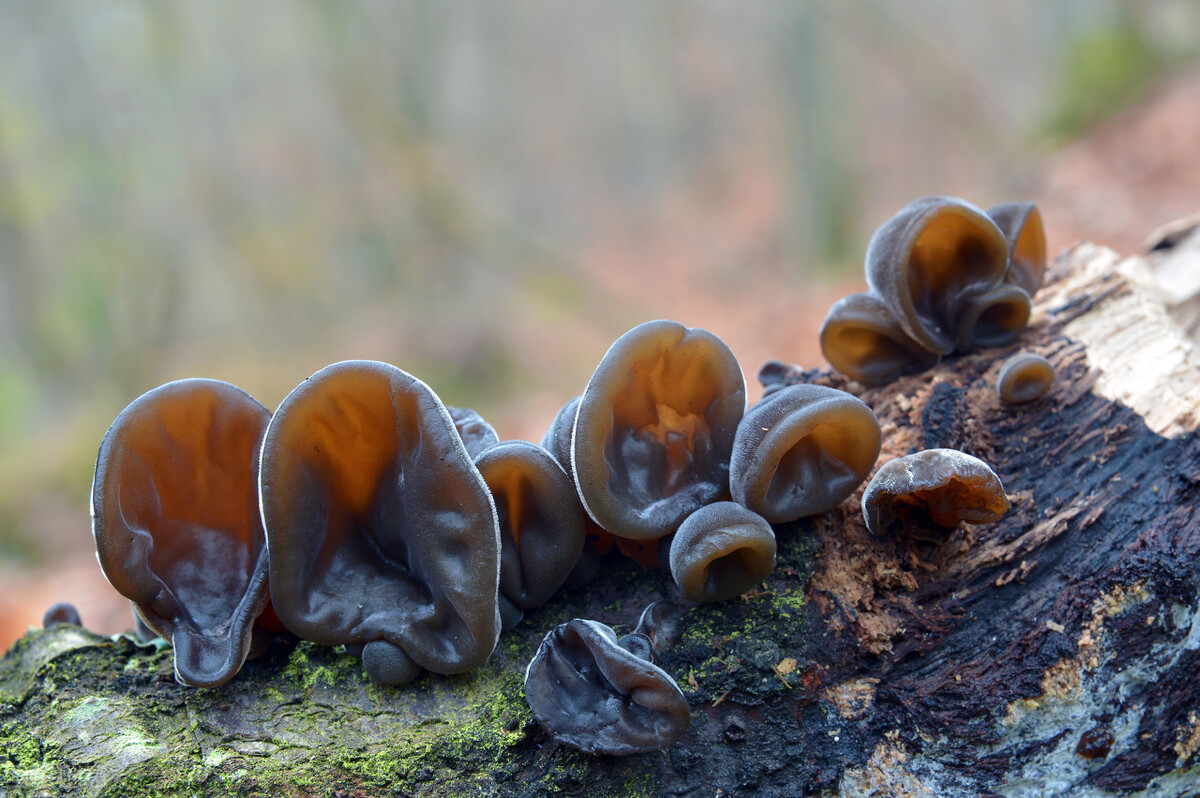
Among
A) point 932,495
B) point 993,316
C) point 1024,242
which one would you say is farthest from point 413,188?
point 932,495

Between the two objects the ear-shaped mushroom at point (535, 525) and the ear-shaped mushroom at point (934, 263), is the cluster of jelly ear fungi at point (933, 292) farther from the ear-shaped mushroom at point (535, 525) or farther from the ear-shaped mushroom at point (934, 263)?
the ear-shaped mushroom at point (535, 525)

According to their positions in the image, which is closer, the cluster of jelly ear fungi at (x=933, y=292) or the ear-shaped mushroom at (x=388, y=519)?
the ear-shaped mushroom at (x=388, y=519)

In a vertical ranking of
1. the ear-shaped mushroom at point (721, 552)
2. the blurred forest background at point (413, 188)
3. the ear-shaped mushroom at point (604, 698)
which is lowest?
the ear-shaped mushroom at point (604, 698)

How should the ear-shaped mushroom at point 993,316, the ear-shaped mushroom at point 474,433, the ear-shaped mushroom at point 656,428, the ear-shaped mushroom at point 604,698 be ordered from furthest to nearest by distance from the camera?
the ear-shaped mushroom at point 993,316 < the ear-shaped mushroom at point 474,433 < the ear-shaped mushroom at point 656,428 < the ear-shaped mushroom at point 604,698

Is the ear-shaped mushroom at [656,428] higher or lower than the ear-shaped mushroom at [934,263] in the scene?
lower

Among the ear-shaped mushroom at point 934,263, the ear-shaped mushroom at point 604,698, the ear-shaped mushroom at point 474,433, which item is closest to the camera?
the ear-shaped mushroom at point 604,698

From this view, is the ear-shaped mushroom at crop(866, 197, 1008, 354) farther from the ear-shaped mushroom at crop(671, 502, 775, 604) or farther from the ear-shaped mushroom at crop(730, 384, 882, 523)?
the ear-shaped mushroom at crop(671, 502, 775, 604)

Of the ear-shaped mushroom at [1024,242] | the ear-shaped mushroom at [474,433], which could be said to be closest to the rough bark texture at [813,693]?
the ear-shaped mushroom at [474,433]
